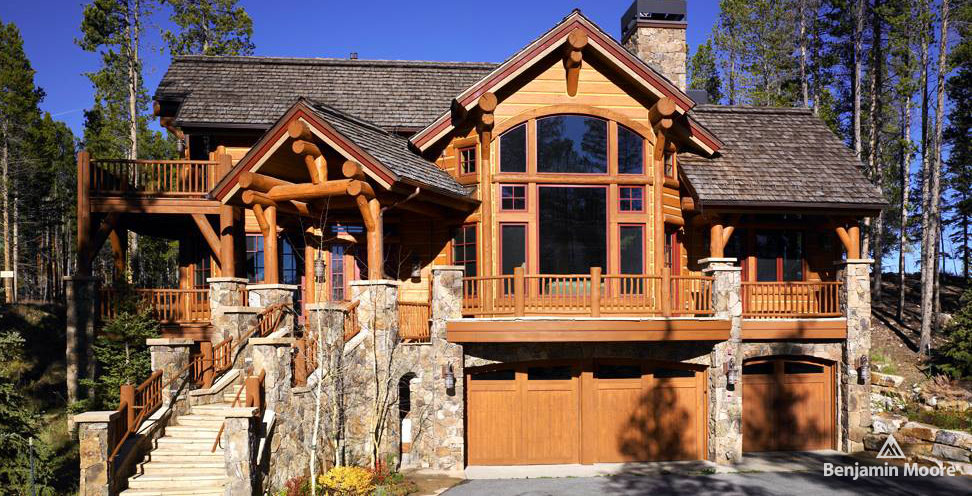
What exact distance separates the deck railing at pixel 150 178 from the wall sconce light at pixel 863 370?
54.0ft

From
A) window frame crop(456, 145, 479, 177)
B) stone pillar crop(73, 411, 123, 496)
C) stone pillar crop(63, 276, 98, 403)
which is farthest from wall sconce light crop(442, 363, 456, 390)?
stone pillar crop(63, 276, 98, 403)

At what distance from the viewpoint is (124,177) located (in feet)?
57.9

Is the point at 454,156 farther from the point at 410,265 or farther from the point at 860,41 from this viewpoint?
the point at 860,41

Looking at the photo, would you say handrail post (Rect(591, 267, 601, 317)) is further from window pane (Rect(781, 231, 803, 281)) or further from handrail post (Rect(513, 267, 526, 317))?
window pane (Rect(781, 231, 803, 281))

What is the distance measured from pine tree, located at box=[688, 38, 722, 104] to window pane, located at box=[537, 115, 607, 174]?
25.5 metres

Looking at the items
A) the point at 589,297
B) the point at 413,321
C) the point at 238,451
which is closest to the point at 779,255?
the point at 589,297

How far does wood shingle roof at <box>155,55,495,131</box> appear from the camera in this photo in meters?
18.9

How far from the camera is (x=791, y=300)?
16.0 m

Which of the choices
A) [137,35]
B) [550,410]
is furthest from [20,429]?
[137,35]

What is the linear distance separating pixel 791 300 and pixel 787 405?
99.4 inches

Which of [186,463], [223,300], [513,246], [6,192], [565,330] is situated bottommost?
[186,463]

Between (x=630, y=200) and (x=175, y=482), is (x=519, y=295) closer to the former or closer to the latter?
(x=630, y=200)

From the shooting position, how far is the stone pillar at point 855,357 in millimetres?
15773

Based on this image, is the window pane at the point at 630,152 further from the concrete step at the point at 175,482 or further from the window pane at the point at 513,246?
the concrete step at the point at 175,482
